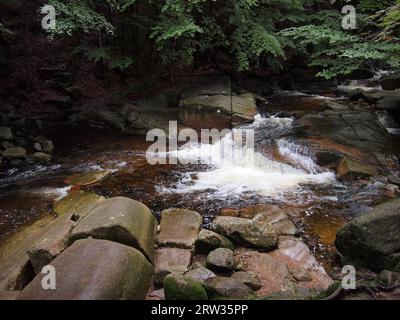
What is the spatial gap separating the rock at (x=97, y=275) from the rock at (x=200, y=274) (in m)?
0.50

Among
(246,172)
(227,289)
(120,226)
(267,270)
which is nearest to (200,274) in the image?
(227,289)

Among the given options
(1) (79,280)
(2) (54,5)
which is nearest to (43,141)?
(2) (54,5)

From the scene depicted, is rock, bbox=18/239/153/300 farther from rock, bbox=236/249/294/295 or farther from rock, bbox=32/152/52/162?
rock, bbox=32/152/52/162

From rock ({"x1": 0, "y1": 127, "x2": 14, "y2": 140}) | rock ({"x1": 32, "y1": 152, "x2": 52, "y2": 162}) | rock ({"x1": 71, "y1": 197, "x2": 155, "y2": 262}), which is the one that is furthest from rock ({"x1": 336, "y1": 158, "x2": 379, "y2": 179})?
rock ({"x1": 0, "y1": 127, "x2": 14, "y2": 140})

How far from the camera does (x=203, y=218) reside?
6086mm

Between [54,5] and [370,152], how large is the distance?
9017 mm

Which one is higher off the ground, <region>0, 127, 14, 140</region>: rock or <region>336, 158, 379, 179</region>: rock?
<region>0, 127, 14, 140</region>: rock

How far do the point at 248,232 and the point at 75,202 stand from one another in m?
3.61

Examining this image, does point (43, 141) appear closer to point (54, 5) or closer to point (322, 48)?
point (54, 5)

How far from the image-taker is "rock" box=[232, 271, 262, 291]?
414 cm

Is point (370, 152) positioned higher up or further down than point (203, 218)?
higher up

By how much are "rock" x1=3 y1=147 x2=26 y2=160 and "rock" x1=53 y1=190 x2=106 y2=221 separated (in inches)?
141

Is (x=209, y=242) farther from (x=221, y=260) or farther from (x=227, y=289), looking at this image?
(x=227, y=289)

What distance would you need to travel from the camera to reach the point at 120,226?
4.23m
